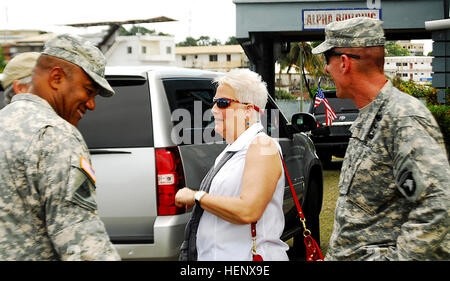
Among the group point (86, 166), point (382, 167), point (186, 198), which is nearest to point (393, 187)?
point (382, 167)

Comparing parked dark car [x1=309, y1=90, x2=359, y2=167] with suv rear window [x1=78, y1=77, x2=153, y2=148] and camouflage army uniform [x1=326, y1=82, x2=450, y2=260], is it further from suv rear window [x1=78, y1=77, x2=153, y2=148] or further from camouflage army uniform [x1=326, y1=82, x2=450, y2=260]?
camouflage army uniform [x1=326, y1=82, x2=450, y2=260]

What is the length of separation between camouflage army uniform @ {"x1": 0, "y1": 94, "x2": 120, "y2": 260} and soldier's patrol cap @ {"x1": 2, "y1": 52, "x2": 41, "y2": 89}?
158 centimetres

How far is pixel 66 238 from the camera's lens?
1819mm

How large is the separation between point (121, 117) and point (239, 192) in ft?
4.94

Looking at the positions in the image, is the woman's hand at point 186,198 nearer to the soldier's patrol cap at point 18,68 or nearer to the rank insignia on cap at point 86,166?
the rank insignia on cap at point 86,166

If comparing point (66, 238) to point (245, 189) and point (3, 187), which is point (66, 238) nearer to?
point (3, 187)

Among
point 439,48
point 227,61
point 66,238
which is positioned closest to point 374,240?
point 66,238

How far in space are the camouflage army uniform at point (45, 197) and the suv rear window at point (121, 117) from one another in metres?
2.10

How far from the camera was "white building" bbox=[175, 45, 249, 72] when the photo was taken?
10344 centimetres

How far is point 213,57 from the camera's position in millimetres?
108125

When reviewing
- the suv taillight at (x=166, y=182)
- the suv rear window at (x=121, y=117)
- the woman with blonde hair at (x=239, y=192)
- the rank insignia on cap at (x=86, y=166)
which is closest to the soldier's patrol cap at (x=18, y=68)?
the suv rear window at (x=121, y=117)

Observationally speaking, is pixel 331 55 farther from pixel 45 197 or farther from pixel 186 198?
pixel 45 197

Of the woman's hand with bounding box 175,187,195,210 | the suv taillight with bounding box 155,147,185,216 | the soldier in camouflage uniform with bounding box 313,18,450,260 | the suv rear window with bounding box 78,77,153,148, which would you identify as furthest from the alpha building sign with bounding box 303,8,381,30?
the soldier in camouflage uniform with bounding box 313,18,450,260

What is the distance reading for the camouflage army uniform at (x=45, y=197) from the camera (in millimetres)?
1820
